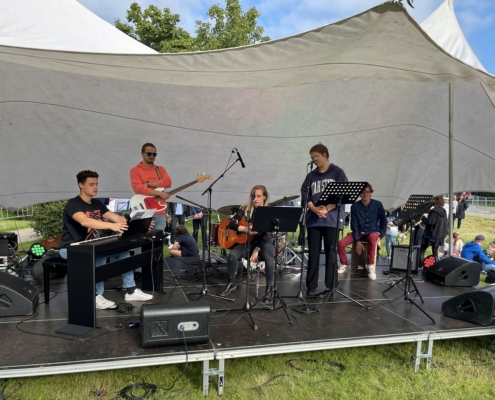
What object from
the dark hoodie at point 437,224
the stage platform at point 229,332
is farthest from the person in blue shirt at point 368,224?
the dark hoodie at point 437,224

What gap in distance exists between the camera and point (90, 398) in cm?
269

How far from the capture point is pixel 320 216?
412 centimetres

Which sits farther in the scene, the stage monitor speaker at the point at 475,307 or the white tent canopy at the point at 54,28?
the stage monitor speaker at the point at 475,307

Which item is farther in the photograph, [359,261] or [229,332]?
[359,261]

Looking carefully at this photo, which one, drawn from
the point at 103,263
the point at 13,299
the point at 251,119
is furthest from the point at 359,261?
the point at 13,299

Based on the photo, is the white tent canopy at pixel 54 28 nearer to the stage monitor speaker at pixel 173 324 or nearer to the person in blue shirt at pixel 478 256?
the stage monitor speaker at pixel 173 324

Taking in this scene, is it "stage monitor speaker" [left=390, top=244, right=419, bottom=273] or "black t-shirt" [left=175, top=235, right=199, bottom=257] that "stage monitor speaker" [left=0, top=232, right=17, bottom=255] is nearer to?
"black t-shirt" [left=175, top=235, right=199, bottom=257]

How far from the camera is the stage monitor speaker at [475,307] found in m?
3.38

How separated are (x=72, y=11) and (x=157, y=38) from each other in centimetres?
1394

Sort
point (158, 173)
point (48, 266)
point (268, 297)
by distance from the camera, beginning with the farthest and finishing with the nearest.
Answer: point (158, 173)
point (268, 297)
point (48, 266)

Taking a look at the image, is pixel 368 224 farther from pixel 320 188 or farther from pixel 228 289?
pixel 228 289

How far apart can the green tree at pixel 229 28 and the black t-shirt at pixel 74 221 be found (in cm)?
1338

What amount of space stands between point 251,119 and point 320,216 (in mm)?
2114

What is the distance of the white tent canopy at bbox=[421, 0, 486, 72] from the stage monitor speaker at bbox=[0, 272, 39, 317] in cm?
425
